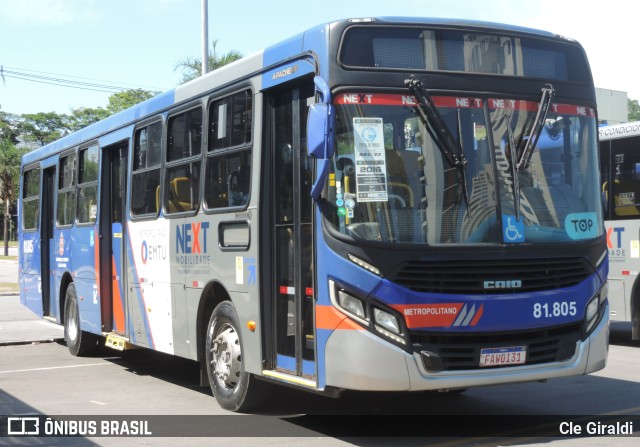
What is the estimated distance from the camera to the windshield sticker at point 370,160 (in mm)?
7039

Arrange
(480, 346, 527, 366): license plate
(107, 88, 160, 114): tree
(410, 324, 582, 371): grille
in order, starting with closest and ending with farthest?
1. (410, 324, 582, 371): grille
2. (480, 346, 527, 366): license plate
3. (107, 88, 160, 114): tree

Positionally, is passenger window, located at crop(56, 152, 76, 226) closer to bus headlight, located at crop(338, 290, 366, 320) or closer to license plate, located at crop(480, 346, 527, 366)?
bus headlight, located at crop(338, 290, 366, 320)

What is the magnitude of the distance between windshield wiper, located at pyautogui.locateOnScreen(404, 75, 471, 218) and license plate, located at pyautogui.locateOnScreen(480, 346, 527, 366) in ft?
3.64

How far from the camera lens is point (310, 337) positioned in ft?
25.0

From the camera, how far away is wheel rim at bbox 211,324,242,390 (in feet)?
29.0

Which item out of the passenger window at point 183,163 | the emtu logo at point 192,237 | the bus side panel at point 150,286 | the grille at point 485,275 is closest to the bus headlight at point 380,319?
the grille at point 485,275

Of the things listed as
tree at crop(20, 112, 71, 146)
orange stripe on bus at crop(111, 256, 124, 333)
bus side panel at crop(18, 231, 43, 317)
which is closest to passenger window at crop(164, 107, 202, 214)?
orange stripe on bus at crop(111, 256, 124, 333)

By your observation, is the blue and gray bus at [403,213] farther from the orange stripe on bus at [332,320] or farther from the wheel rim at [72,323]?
the wheel rim at [72,323]

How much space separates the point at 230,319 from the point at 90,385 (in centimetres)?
308

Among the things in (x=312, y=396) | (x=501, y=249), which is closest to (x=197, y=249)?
(x=312, y=396)

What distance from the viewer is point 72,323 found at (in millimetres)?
14477

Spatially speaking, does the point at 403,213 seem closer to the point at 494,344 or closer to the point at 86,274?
the point at 494,344

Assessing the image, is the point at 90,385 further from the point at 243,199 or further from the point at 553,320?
the point at 553,320

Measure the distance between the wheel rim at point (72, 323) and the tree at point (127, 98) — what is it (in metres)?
64.4
